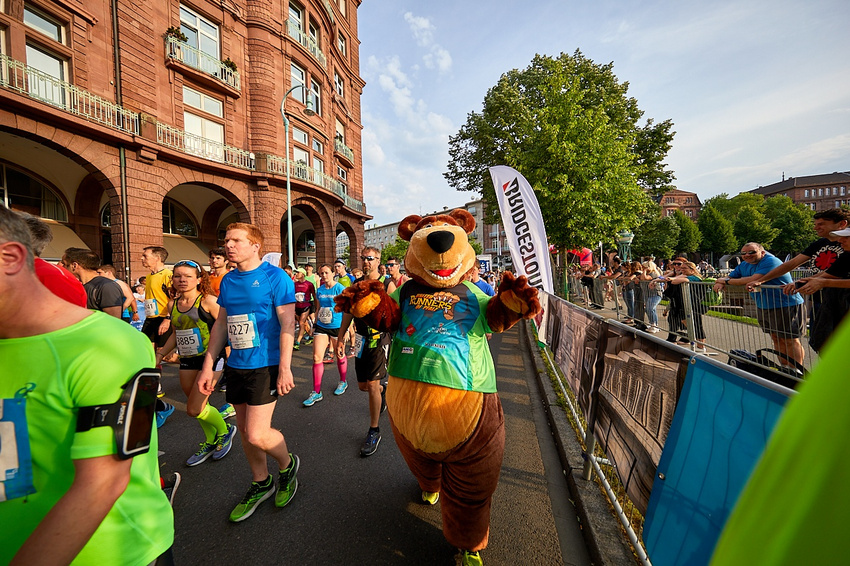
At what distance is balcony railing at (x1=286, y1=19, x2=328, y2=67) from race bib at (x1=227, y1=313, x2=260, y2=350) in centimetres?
1933

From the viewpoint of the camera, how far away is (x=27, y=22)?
394 inches

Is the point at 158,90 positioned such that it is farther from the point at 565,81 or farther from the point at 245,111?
the point at 565,81

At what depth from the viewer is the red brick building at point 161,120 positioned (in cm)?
1021

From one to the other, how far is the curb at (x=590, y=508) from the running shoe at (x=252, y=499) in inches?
96.1

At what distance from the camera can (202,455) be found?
3.44 m

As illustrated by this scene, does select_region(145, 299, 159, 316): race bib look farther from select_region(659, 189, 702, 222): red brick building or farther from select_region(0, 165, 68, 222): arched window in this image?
select_region(659, 189, 702, 222): red brick building

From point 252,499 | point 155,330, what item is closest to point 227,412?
point 155,330

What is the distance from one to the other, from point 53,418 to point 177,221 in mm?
19106

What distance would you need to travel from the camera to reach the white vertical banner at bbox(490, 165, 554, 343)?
5.72m

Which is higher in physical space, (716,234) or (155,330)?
(716,234)

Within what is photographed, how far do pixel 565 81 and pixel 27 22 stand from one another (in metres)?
17.0

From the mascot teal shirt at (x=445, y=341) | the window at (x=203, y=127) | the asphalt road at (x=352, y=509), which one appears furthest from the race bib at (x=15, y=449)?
the window at (x=203, y=127)

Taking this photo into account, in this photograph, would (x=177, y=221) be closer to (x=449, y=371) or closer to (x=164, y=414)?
(x=164, y=414)

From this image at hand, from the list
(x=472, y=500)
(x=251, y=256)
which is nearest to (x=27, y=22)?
(x=251, y=256)
